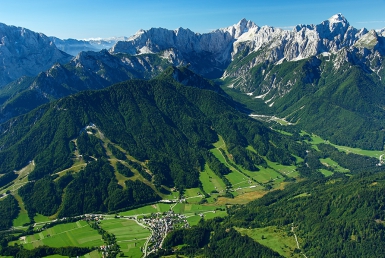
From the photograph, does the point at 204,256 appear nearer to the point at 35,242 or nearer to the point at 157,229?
the point at 157,229

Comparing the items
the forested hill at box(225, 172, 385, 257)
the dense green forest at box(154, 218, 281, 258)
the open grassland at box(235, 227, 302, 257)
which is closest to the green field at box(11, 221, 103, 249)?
the dense green forest at box(154, 218, 281, 258)

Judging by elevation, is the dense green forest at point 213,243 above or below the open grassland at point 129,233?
below

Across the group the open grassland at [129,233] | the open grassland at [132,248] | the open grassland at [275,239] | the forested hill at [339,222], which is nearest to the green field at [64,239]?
the open grassland at [129,233]

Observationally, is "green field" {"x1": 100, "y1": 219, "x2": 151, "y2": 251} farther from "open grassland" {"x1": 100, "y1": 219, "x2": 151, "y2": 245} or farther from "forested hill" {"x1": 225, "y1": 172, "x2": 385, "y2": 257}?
"forested hill" {"x1": 225, "y1": 172, "x2": 385, "y2": 257}

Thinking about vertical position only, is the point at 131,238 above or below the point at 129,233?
below

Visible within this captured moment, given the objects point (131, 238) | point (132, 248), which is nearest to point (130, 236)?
point (131, 238)

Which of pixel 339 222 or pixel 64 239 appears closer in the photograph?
pixel 339 222

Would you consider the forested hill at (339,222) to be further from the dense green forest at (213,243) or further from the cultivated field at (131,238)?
the cultivated field at (131,238)

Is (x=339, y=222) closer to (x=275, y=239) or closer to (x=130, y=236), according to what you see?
(x=275, y=239)
